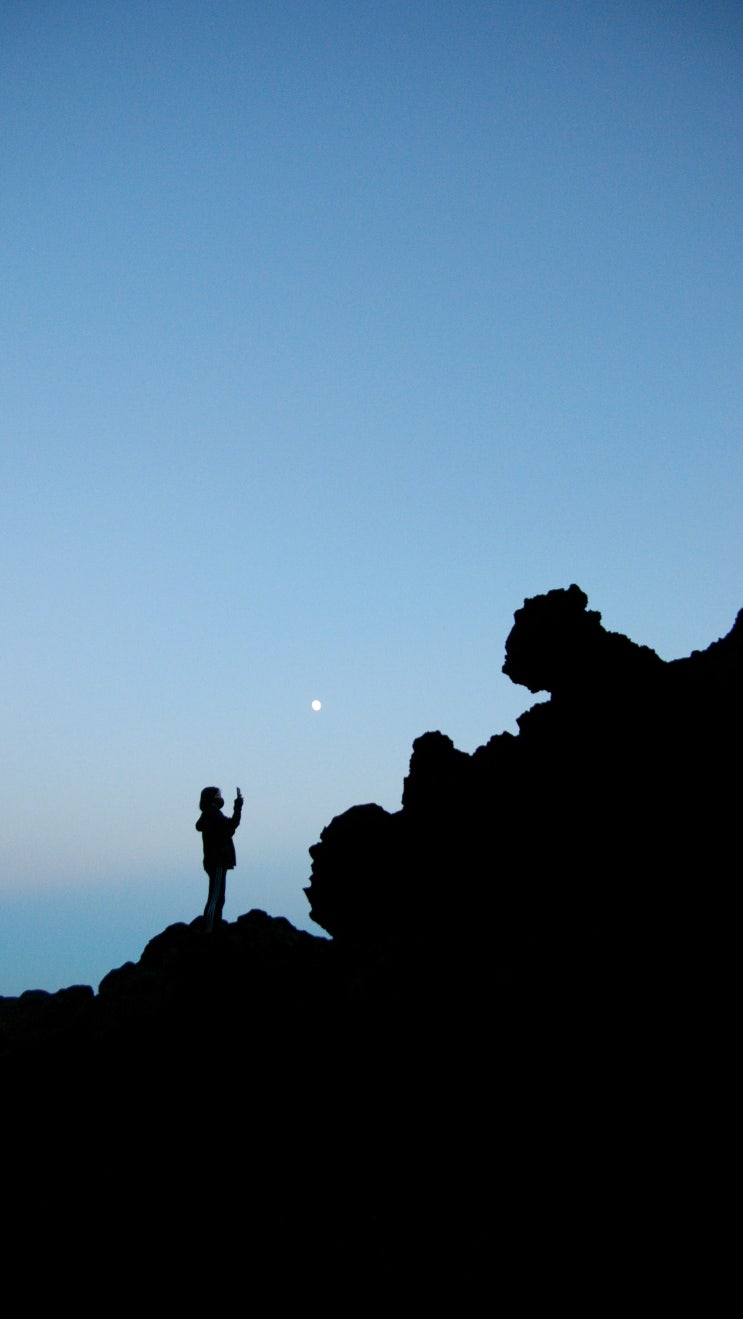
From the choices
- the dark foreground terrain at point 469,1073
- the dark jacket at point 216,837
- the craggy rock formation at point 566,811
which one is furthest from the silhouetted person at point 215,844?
the craggy rock formation at point 566,811

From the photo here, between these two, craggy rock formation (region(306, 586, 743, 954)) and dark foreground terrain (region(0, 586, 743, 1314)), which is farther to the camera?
craggy rock formation (region(306, 586, 743, 954))

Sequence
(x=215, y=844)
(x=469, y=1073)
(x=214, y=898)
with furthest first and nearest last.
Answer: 1. (x=214, y=898)
2. (x=215, y=844)
3. (x=469, y=1073)

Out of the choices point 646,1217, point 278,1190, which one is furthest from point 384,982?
point 646,1217

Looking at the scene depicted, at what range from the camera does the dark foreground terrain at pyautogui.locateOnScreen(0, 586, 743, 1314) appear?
31.4ft

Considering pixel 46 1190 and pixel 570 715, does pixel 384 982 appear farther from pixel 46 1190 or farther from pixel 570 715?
pixel 570 715

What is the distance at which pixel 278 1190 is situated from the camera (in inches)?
435

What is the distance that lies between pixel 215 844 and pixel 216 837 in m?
0.18

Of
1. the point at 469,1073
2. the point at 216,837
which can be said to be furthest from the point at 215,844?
the point at 469,1073

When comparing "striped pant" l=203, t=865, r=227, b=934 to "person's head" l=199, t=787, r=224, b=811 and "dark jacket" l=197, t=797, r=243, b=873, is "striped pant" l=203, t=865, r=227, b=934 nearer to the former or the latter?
"dark jacket" l=197, t=797, r=243, b=873

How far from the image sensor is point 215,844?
733 inches

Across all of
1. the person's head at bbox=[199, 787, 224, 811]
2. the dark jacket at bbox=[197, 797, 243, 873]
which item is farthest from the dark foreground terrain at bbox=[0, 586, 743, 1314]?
the person's head at bbox=[199, 787, 224, 811]

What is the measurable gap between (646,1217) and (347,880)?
45.3ft

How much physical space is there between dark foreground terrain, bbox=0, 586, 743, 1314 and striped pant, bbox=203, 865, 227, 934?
0.53m

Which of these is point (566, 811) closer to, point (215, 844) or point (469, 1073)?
point (469, 1073)
